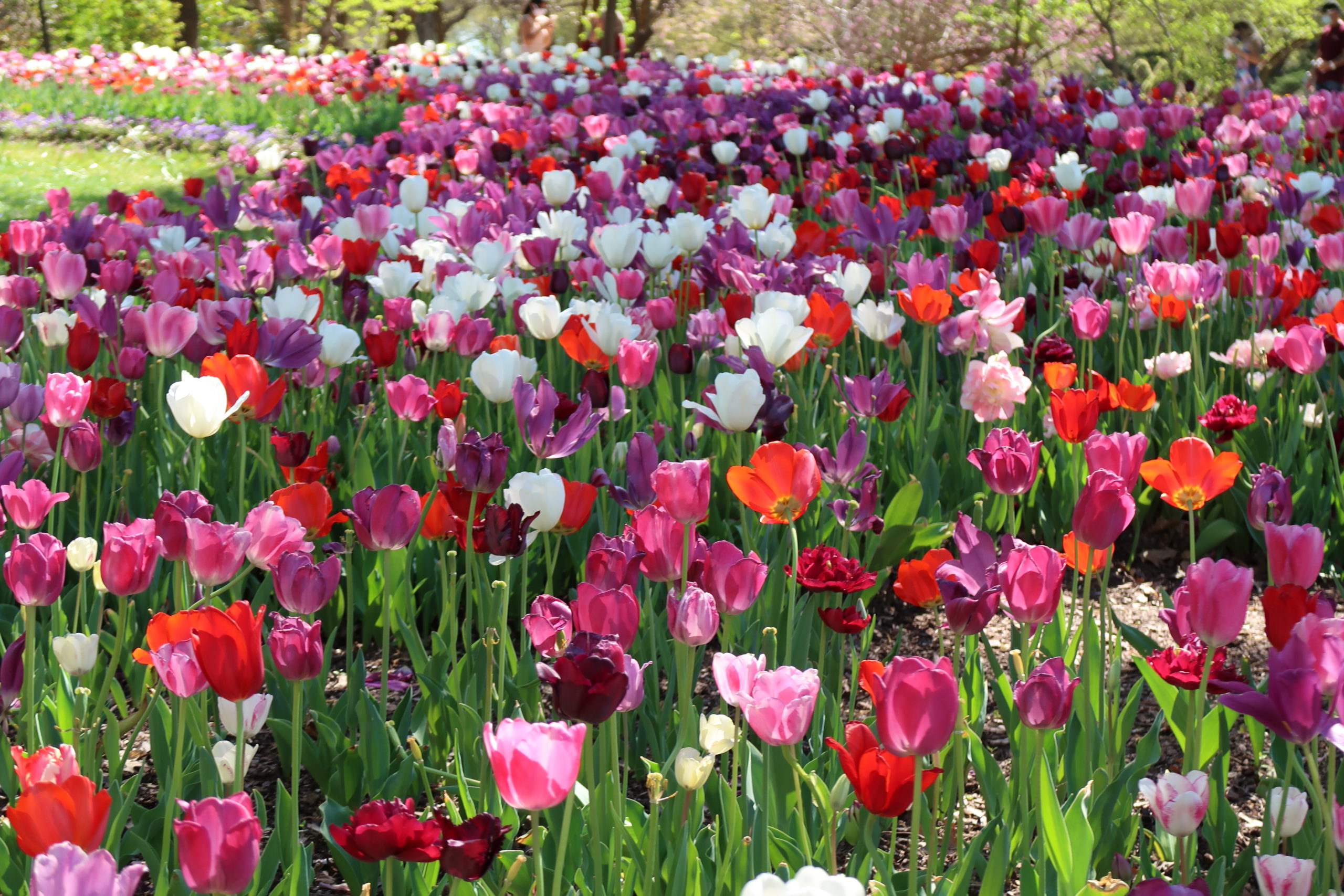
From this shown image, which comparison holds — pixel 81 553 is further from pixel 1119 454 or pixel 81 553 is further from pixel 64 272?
pixel 64 272

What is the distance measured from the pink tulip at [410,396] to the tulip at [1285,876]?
66.6 inches

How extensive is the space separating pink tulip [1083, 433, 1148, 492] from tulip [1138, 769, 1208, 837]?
1.45 ft

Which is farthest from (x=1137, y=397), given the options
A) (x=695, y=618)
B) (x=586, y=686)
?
(x=586, y=686)

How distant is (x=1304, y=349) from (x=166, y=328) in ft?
7.52

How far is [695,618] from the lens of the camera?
136 centimetres

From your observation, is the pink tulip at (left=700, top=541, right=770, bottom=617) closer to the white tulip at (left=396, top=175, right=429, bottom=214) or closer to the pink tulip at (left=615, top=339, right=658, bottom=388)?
the pink tulip at (left=615, top=339, right=658, bottom=388)

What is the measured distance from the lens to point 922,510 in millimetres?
2811

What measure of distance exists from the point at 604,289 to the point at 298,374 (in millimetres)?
831

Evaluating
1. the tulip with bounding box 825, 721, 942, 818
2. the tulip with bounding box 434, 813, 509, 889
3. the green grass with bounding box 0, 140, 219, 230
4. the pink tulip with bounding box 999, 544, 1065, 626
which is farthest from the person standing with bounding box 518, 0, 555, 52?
the tulip with bounding box 434, 813, 509, 889

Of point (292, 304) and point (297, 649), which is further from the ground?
point (297, 649)

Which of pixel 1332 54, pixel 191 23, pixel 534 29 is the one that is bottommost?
pixel 191 23

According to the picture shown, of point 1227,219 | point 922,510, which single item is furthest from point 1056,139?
point 922,510

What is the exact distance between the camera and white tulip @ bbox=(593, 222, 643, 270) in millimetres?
3586

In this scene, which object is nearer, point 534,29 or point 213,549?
point 213,549
